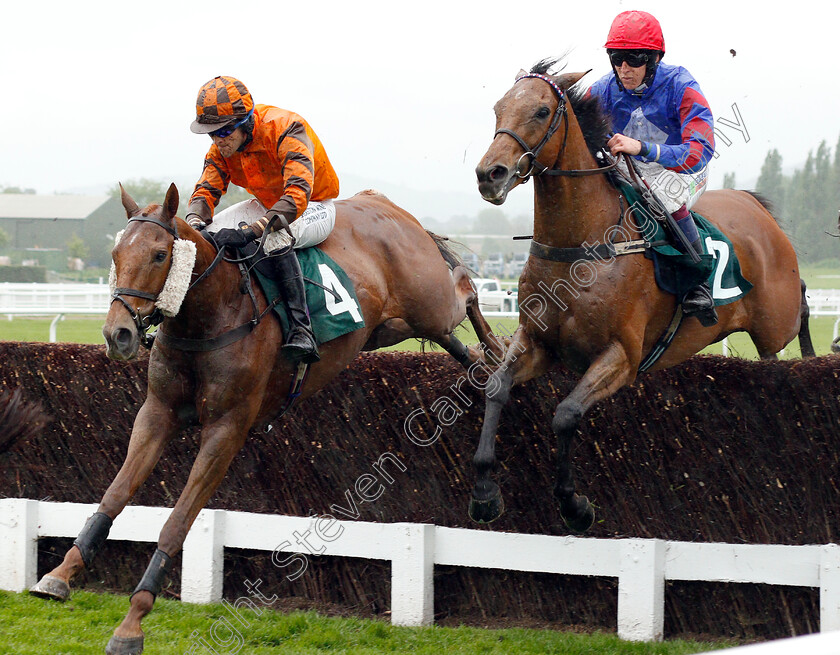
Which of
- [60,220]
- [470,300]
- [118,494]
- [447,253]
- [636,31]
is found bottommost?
[60,220]

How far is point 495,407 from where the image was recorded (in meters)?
3.93

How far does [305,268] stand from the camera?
4.25 meters

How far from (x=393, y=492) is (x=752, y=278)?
6.70 ft

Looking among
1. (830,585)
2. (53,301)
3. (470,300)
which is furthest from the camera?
(53,301)

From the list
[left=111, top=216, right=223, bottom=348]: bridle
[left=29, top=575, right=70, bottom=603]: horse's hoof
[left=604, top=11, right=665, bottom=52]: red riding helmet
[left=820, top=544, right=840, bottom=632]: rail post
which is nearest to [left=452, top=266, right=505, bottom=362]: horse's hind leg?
[left=604, top=11, right=665, bottom=52]: red riding helmet

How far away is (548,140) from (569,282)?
577 mm

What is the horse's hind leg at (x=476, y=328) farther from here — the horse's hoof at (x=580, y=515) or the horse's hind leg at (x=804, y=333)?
the horse's hind leg at (x=804, y=333)

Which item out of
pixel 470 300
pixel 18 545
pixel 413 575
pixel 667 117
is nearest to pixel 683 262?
pixel 667 117

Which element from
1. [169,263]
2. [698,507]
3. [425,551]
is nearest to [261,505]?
[425,551]

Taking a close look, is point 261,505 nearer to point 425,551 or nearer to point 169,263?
point 425,551

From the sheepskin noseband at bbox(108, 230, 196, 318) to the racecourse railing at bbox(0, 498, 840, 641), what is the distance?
4.53 ft

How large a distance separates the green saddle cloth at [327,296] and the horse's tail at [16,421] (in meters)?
1.29

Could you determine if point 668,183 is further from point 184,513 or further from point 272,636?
point 272,636

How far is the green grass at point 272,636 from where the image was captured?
3797mm
